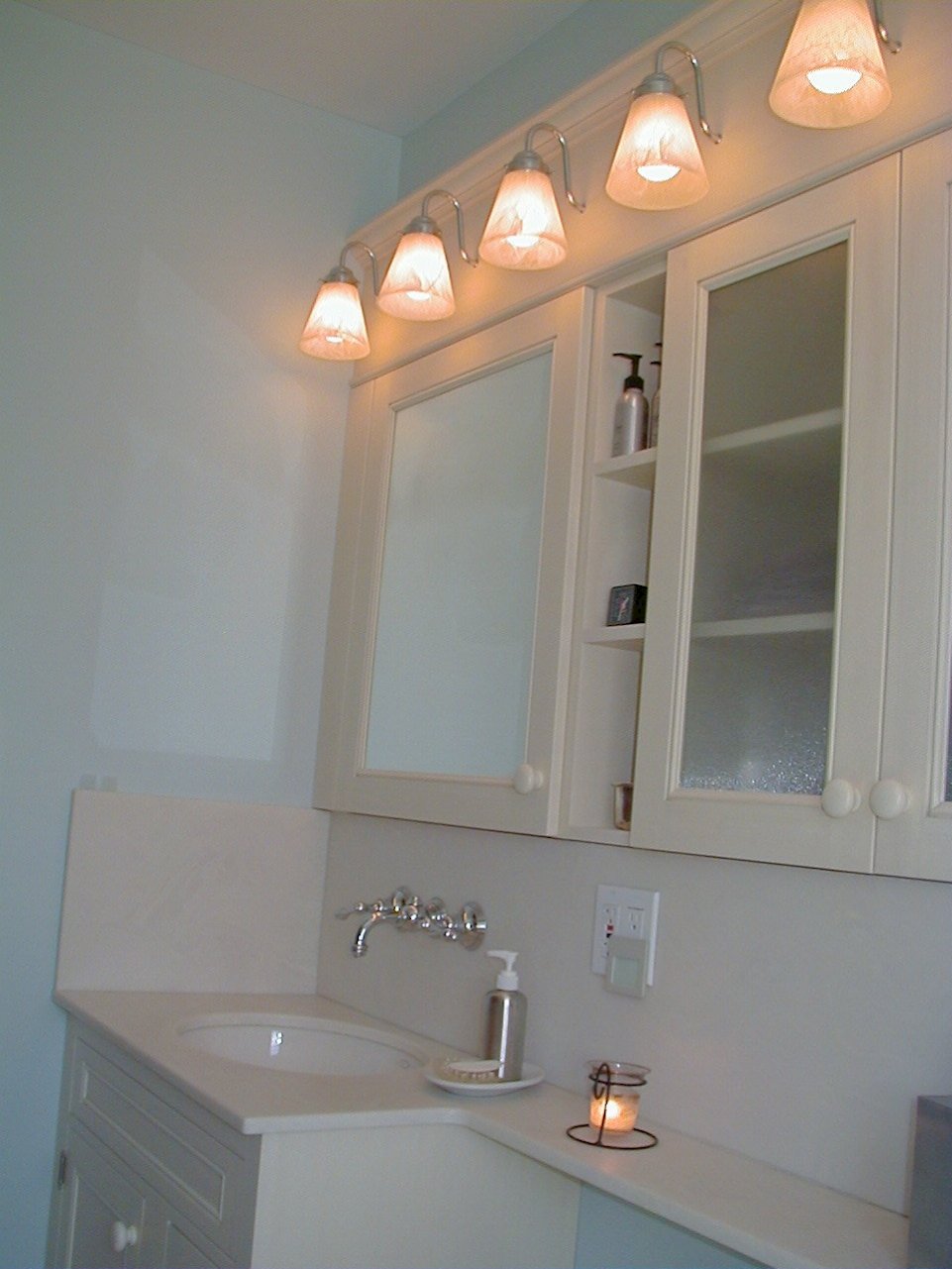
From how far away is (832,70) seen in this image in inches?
59.5

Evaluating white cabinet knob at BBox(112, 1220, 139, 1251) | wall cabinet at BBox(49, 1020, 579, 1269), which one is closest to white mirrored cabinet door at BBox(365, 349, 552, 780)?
wall cabinet at BBox(49, 1020, 579, 1269)

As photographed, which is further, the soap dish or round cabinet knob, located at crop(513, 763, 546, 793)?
round cabinet knob, located at crop(513, 763, 546, 793)

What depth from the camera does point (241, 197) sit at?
2775 millimetres

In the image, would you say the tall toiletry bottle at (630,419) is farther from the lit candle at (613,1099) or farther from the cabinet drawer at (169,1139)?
the cabinet drawer at (169,1139)

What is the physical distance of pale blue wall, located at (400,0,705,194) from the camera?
2.30 meters

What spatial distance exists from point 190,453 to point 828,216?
1.47 meters

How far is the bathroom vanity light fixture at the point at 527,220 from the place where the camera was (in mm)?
2002

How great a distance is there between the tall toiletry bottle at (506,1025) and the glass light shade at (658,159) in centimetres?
116

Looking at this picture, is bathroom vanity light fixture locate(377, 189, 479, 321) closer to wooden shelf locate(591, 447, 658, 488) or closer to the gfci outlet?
wooden shelf locate(591, 447, 658, 488)

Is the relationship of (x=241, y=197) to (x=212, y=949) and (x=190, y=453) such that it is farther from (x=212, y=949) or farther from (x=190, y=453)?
(x=212, y=949)

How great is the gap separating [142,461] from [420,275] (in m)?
0.73

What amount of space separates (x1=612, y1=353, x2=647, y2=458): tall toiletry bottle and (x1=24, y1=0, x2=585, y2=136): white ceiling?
897 mm

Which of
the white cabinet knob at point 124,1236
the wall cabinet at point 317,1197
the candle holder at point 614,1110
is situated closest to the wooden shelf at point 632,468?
the candle holder at point 614,1110

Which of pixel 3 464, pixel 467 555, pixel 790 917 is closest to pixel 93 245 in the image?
pixel 3 464
